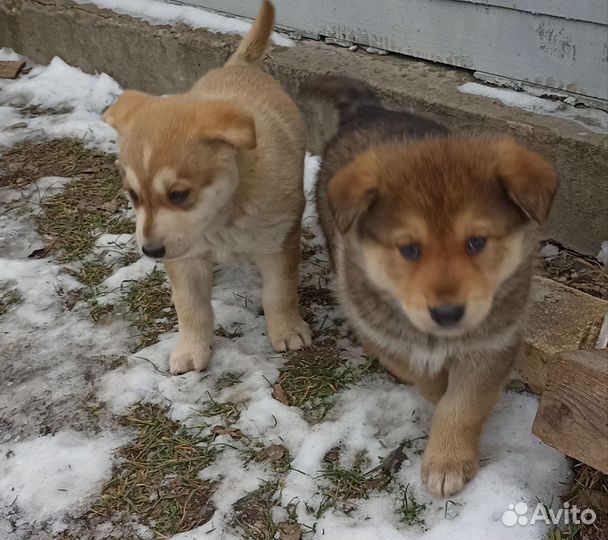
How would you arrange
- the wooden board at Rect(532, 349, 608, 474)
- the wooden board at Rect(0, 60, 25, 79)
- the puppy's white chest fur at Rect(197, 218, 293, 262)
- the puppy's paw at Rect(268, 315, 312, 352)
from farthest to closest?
the wooden board at Rect(0, 60, 25, 79), the puppy's paw at Rect(268, 315, 312, 352), the puppy's white chest fur at Rect(197, 218, 293, 262), the wooden board at Rect(532, 349, 608, 474)

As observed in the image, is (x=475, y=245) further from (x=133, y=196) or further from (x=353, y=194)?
(x=133, y=196)

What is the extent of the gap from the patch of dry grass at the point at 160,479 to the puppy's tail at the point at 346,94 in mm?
1667

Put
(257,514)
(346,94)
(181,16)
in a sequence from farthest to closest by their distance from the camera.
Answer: (181,16), (346,94), (257,514)

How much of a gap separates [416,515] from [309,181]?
95.4 inches

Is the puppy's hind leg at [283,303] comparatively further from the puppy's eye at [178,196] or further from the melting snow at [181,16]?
the melting snow at [181,16]

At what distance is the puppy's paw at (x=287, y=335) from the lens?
10.7 ft

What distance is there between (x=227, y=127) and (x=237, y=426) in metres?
1.15

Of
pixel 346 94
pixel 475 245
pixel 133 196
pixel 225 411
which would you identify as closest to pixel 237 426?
pixel 225 411

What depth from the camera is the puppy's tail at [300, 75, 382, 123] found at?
3546mm

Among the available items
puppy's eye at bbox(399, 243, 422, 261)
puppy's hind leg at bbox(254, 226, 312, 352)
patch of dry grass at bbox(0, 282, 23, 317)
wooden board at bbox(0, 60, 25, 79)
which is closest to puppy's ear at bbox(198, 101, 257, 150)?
puppy's hind leg at bbox(254, 226, 312, 352)

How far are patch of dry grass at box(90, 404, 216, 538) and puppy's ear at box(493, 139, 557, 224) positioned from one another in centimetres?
146

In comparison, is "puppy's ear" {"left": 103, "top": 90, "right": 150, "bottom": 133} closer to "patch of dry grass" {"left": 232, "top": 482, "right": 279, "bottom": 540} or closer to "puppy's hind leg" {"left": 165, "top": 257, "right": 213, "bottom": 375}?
"puppy's hind leg" {"left": 165, "top": 257, "right": 213, "bottom": 375}

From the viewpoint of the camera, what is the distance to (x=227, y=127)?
2.66 metres

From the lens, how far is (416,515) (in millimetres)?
2426
